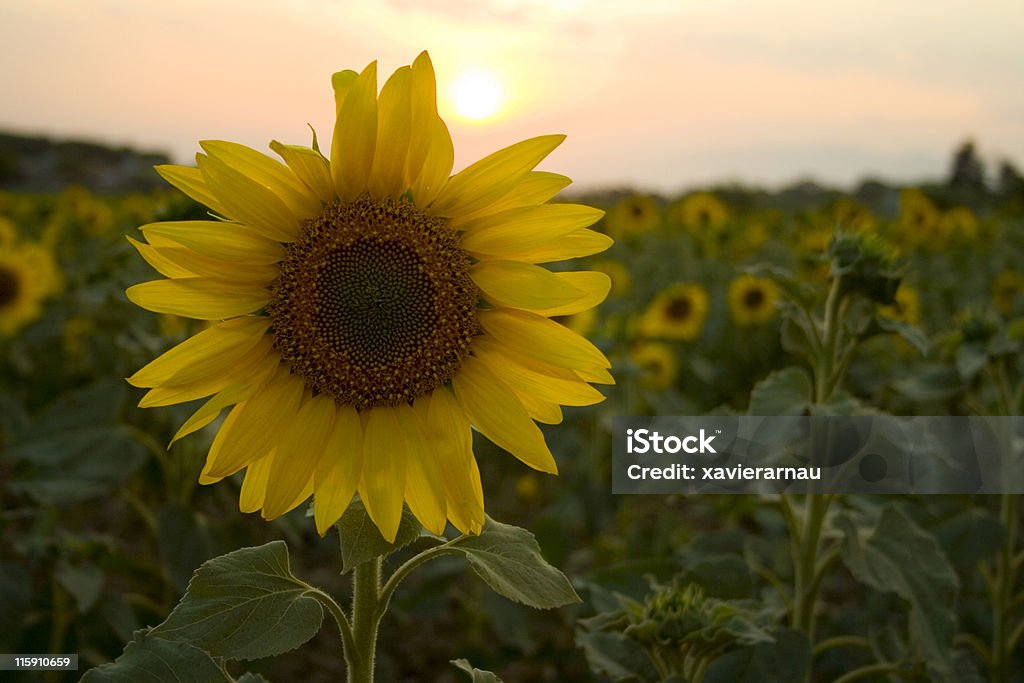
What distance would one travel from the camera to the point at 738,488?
174 centimetres

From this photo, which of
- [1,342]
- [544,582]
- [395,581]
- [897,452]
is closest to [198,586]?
[395,581]

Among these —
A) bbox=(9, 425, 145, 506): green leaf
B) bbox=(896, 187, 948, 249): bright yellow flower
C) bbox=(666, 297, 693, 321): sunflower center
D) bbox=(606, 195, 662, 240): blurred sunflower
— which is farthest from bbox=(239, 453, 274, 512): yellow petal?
bbox=(606, 195, 662, 240): blurred sunflower

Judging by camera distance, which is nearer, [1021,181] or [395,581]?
[395,581]

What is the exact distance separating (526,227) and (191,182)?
396mm

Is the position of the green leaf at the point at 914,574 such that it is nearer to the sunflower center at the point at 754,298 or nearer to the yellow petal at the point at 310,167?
the yellow petal at the point at 310,167

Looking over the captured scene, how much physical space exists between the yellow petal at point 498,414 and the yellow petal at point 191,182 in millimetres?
353

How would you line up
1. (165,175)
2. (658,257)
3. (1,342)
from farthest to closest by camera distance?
(658,257), (1,342), (165,175)

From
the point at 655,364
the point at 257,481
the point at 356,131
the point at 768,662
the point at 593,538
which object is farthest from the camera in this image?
the point at 655,364

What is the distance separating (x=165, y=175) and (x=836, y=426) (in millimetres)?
1246

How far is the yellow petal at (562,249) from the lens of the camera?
1.11 meters

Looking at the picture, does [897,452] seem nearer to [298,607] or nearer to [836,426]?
[836,426]

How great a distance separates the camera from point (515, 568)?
1.12 meters

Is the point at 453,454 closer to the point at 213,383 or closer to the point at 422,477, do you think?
the point at 422,477

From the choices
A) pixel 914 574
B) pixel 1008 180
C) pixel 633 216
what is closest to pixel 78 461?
pixel 914 574
